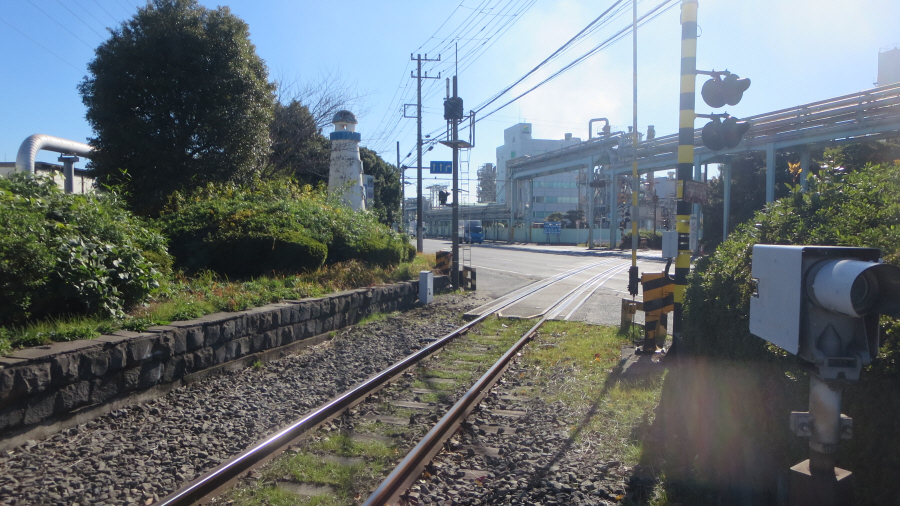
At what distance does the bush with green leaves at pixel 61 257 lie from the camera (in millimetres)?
5672

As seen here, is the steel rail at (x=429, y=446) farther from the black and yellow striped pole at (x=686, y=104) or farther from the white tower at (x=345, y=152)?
the white tower at (x=345, y=152)

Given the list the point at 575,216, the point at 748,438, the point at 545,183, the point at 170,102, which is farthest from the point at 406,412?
the point at 545,183

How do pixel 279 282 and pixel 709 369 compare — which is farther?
pixel 279 282

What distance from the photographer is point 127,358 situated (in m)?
5.61

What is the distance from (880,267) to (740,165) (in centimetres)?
4221

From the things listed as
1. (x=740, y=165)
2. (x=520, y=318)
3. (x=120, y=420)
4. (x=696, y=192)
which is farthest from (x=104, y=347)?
(x=740, y=165)

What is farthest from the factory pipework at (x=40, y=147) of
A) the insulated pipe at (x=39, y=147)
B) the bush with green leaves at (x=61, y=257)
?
the bush with green leaves at (x=61, y=257)

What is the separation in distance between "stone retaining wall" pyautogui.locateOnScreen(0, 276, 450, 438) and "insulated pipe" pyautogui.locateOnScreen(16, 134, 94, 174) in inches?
448

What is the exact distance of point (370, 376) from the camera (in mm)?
7477

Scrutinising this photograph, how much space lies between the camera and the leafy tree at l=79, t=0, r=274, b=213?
41.0ft

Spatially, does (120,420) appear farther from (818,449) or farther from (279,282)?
(818,449)

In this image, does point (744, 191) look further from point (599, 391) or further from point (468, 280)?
point (599, 391)

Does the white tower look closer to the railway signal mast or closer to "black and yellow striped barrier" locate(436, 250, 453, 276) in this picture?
"black and yellow striped barrier" locate(436, 250, 453, 276)

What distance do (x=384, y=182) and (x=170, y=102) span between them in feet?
88.2
